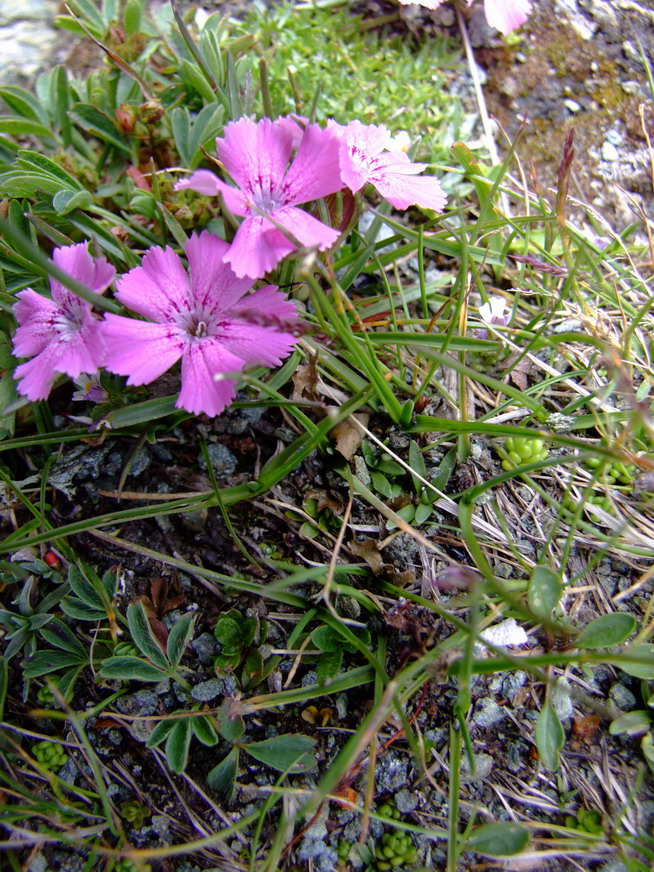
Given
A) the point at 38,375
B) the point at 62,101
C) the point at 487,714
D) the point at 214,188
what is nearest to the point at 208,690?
the point at 487,714

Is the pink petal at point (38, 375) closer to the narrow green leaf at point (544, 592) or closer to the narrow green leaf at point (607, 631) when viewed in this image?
the narrow green leaf at point (544, 592)

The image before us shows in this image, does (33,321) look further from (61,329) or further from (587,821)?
(587,821)

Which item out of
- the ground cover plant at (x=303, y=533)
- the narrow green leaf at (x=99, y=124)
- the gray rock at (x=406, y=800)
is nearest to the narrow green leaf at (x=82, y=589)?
the ground cover plant at (x=303, y=533)

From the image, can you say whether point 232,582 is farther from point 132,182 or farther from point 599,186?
point 599,186

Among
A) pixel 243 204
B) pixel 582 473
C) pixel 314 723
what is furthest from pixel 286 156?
pixel 314 723

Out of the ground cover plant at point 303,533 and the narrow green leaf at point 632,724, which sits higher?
the ground cover plant at point 303,533

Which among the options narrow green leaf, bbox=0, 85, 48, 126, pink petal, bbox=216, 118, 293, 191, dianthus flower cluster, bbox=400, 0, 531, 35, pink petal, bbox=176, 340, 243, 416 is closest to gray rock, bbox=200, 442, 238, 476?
pink petal, bbox=176, 340, 243, 416
